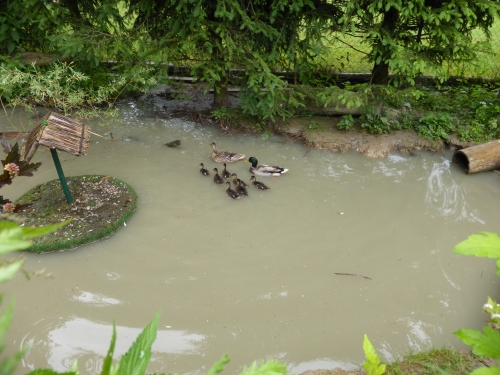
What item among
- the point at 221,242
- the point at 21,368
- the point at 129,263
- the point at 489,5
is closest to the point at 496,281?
the point at 221,242

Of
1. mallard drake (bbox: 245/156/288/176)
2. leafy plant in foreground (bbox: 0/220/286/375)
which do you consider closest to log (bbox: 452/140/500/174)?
mallard drake (bbox: 245/156/288/176)

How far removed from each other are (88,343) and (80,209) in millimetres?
2312

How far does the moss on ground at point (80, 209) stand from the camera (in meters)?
5.43

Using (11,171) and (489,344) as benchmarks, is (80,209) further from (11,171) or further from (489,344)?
(489,344)

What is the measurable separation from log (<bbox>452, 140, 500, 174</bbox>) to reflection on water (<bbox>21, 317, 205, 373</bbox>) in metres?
5.44

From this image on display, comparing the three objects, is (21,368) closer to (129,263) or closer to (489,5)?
(129,263)

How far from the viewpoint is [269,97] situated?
7332 mm

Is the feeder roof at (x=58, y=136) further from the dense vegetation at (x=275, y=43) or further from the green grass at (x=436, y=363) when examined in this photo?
the green grass at (x=436, y=363)

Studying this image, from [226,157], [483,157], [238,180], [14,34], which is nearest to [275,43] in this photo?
[226,157]

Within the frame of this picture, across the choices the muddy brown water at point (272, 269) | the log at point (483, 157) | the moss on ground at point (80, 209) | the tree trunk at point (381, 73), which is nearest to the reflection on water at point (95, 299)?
the muddy brown water at point (272, 269)

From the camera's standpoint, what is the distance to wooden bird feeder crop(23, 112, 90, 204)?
190 inches

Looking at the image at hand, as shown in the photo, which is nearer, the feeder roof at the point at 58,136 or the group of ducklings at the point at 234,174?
the feeder roof at the point at 58,136

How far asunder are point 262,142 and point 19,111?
5.72m

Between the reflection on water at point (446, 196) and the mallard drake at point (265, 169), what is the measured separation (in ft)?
8.17
